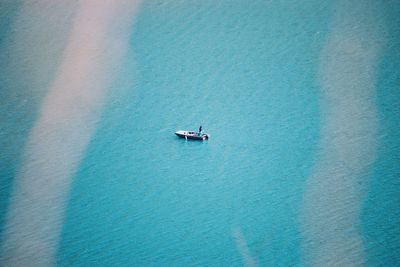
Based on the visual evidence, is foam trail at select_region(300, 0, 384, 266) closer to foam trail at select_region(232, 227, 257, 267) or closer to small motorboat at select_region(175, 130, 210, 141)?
foam trail at select_region(232, 227, 257, 267)

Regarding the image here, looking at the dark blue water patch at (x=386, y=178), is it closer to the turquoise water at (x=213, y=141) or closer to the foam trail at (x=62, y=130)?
the turquoise water at (x=213, y=141)

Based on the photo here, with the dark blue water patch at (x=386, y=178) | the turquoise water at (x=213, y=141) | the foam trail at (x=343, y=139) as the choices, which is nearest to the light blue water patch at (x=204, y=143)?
the turquoise water at (x=213, y=141)

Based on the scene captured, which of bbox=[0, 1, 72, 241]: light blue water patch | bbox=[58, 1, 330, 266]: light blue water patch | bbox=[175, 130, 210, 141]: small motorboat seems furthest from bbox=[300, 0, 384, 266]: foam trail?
bbox=[0, 1, 72, 241]: light blue water patch

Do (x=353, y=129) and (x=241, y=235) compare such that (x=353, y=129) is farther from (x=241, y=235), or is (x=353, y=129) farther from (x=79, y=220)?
(x=79, y=220)

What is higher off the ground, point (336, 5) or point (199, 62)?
point (336, 5)

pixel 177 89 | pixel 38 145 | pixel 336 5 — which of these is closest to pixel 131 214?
pixel 38 145

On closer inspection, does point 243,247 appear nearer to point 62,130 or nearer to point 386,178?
point 386,178

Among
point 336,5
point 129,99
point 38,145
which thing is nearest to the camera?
point 38,145

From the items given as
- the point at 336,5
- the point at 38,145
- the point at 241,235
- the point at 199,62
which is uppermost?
the point at 336,5
